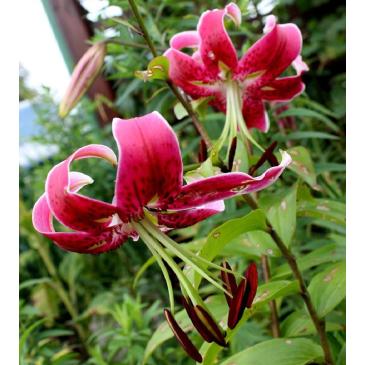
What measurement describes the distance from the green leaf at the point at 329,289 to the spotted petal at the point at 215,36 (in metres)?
0.28

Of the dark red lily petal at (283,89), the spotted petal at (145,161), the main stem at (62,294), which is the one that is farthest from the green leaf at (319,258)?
the main stem at (62,294)

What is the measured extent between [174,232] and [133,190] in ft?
3.41

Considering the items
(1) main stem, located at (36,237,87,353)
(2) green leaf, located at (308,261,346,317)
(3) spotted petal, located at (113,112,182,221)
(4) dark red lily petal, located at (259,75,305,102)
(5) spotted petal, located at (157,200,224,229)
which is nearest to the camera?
(3) spotted petal, located at (113,112,182,221)

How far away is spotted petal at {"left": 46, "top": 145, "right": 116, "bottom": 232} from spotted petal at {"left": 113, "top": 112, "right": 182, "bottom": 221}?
2 centimetres

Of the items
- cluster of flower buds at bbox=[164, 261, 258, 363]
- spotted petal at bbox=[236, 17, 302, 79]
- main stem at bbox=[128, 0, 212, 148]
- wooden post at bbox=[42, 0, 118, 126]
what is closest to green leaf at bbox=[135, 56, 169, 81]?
main stem at bbox=[128, 0, 212, 148]

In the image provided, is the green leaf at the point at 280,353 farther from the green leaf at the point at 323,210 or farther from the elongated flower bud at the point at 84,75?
the elongated flower bud at the point at 84,75

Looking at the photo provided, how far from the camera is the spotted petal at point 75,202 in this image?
14.7 inches

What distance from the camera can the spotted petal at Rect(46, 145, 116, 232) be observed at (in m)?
0.37

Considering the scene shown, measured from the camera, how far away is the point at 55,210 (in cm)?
38

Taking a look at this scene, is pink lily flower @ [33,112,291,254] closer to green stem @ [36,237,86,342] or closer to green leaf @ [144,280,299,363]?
green leaf @ [144,280,299,363]

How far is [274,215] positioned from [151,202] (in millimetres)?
232

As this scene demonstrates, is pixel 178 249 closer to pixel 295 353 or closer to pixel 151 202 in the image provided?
pixel 151 202

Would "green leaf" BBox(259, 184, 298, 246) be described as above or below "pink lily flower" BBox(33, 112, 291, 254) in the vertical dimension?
below
